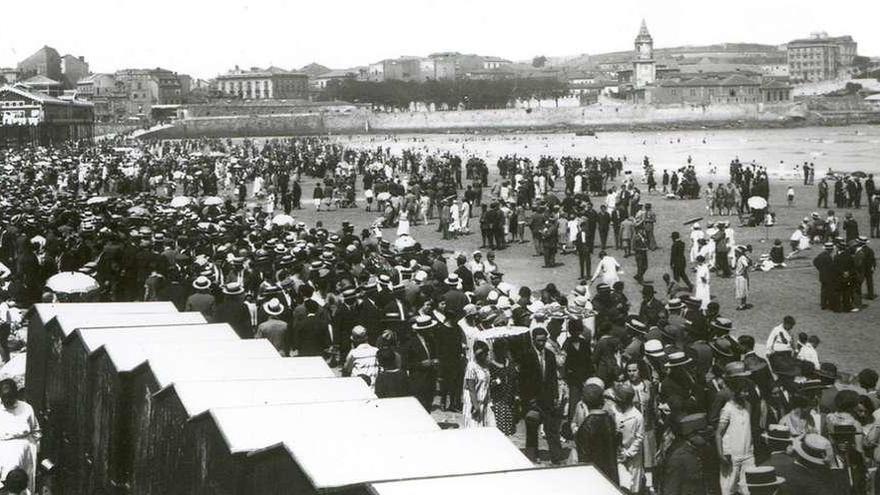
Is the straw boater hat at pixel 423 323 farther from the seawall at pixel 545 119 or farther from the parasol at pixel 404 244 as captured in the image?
the seawall at pixel 545 119

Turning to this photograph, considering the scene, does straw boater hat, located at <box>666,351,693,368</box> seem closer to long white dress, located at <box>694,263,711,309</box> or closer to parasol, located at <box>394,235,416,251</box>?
long white dress, located at <box>694,263,711,309</box>

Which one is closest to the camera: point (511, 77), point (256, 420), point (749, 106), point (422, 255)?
point (256, 420)

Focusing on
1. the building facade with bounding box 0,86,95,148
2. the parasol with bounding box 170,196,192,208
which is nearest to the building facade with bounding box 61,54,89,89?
the building facade with bounding box 0,86,95,148

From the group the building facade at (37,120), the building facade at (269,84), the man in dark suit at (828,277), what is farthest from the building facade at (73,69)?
the man in dark suit at (828,277)

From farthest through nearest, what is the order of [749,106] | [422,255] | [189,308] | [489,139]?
[749,106]
[489,139]
[422,255]
[189,308]

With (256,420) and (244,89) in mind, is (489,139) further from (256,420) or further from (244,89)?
(256,420)

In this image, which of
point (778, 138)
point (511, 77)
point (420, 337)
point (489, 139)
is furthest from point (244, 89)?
point (420, 337)
